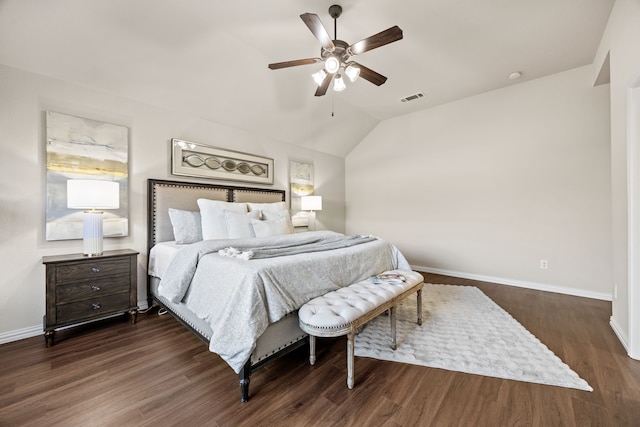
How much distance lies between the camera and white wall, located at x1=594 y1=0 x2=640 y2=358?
6.15 feet

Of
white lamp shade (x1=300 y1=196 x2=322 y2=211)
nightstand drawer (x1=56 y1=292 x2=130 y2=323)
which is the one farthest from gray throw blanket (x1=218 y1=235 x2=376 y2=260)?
white lamp shade (x1=300 y1=196 x2=322 y2=211)

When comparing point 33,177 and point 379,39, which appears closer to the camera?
point 379,39

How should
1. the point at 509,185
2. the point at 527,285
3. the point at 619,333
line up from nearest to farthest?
the point at 619,333, the point at 527,285, the point at 509,185

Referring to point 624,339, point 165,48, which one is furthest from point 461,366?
point 165,48

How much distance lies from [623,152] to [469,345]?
2032mm

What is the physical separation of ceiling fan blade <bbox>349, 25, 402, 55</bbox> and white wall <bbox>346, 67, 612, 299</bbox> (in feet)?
9.45

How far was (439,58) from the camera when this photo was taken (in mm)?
3070

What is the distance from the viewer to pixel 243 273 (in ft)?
5.32

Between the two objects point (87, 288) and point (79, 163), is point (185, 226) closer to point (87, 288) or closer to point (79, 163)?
point (87, 288)

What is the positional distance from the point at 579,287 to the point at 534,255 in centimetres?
58

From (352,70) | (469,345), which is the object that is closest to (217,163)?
(352,70)

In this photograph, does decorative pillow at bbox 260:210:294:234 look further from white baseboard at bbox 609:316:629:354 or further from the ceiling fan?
white baseboard at bbox 609:316:629:354

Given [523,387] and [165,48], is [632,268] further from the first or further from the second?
[165,48]

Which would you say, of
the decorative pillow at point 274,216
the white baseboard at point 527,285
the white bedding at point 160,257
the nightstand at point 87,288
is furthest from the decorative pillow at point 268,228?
the white baseboard at point 527,285
